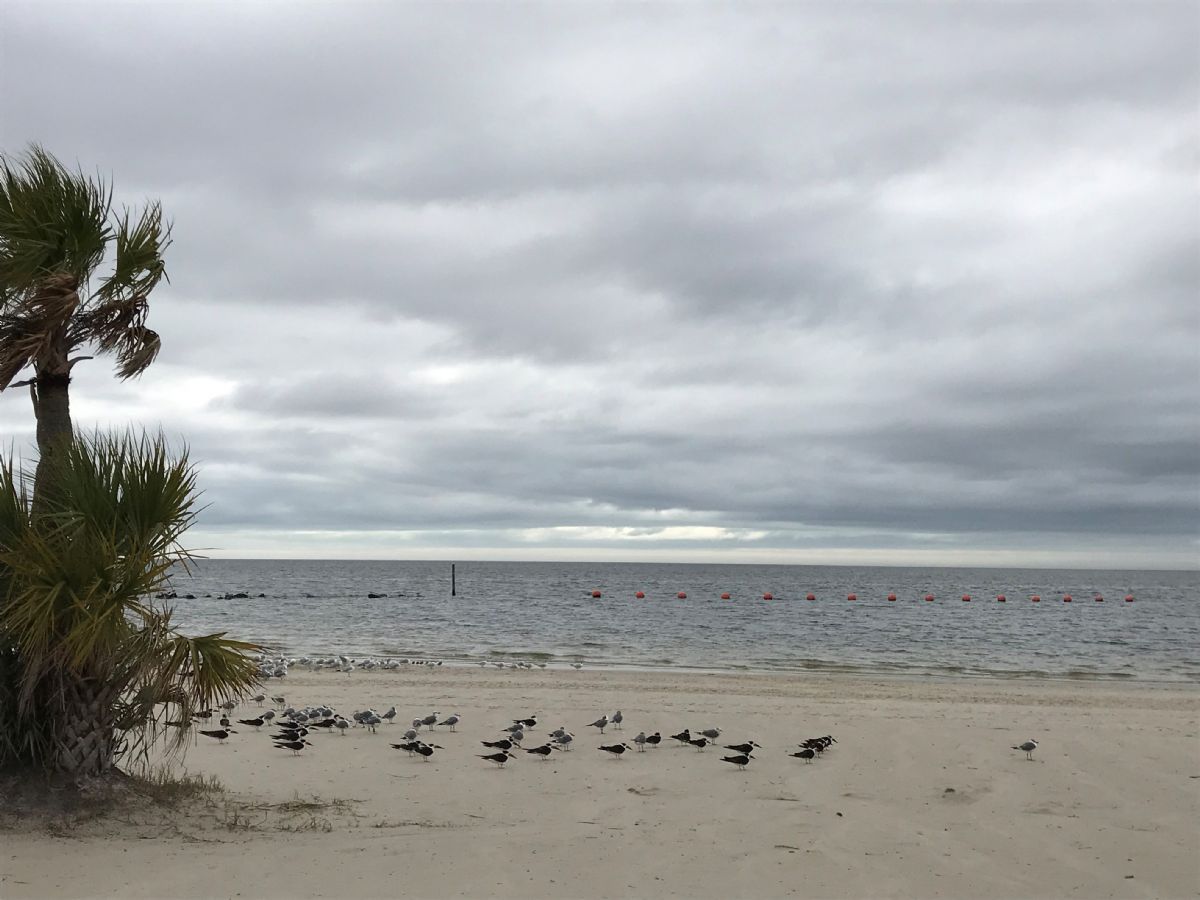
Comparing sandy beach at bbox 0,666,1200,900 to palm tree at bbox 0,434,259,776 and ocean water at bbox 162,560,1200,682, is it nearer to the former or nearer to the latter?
palm tree at bbox 0,434,259,776

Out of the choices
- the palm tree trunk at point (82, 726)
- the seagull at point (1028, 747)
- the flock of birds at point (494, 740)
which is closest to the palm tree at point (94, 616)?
the palm tree trunk at point (82, 726)

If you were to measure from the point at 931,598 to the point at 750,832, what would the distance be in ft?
281

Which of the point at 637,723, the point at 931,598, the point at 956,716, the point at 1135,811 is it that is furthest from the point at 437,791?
the point at 931,598

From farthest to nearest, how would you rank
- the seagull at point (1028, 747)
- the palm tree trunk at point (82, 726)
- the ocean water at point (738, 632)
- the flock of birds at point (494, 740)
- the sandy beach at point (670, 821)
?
the ocean water at point (738, 632), the seagull at point (1028, 747), the flock of birds at point (494, 740), the palm tree trunk at point (82, 726), the sandy beach at point (670, 821)

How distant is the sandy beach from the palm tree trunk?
21.1 inches

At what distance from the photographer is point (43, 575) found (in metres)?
7.22

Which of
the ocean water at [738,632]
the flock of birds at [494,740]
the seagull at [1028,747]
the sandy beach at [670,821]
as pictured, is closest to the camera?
the sandy beach at [670,821]

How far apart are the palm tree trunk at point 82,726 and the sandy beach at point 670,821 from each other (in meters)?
0.53

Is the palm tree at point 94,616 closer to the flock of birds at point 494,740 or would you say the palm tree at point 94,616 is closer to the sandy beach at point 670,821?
the sandy beach at point 670,821

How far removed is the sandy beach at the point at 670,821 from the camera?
680 centimetres

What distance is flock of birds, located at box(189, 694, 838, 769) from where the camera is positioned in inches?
457

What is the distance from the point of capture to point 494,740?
1316 centimetres

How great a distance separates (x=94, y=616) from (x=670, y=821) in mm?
5293

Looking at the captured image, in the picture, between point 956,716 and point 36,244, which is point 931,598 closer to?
point 956,716
